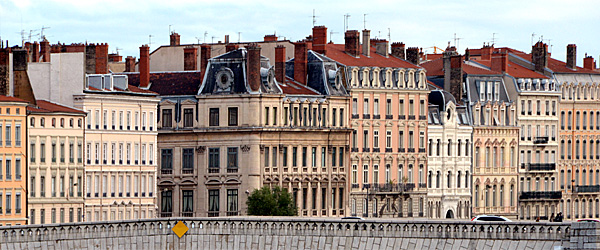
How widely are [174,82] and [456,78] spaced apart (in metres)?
24.4

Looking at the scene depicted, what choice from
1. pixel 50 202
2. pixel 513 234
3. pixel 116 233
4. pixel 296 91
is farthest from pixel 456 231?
pixel 296 91

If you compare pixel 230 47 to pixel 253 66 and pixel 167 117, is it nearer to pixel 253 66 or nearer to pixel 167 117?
pixel 253 66

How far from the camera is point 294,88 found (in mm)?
126688

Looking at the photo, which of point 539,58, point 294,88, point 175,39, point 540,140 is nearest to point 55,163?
point 294,88

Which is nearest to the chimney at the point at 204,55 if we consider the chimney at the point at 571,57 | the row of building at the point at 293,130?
the row of building at the point at 293,130

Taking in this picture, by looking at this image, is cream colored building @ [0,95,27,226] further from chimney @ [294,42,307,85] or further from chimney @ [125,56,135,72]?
chimney @ [294,42,307,85]

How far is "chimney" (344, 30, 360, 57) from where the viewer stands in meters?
134

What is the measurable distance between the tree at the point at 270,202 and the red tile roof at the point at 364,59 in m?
12.4

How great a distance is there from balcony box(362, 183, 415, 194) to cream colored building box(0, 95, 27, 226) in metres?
29.0

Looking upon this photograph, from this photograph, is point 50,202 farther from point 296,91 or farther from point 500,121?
point 500,121

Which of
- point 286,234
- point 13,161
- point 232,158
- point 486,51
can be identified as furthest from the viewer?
point 486,51

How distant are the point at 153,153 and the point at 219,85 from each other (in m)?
5.38

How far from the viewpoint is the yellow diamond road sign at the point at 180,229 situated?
96000mm

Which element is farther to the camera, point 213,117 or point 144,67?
point 144,67
